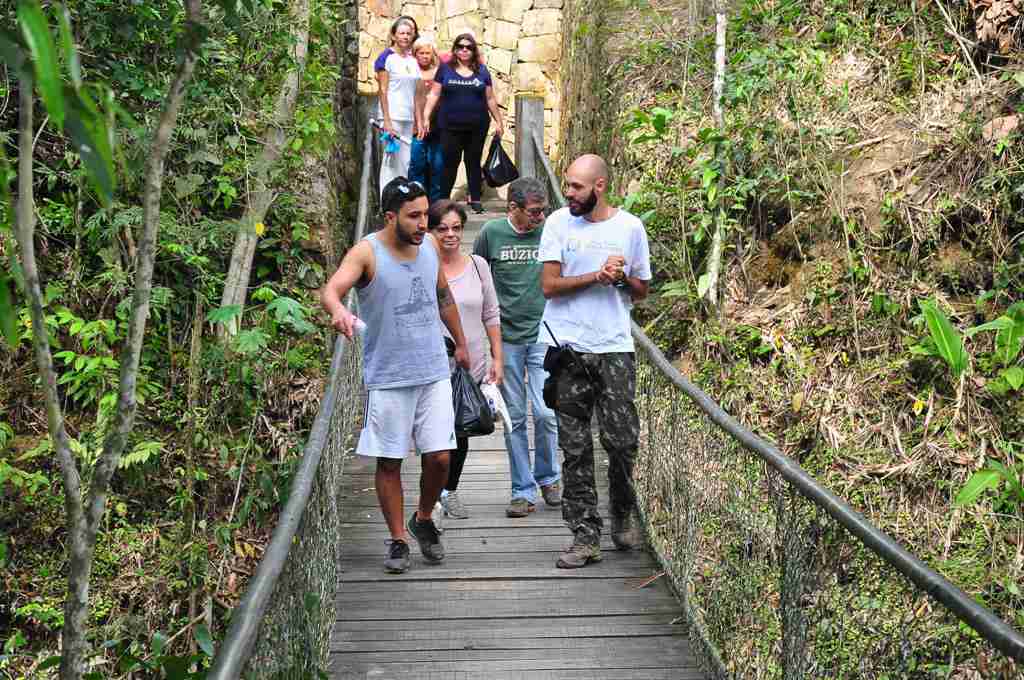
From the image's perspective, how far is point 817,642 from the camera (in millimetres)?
3602

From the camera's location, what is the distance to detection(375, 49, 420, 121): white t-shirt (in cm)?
1007

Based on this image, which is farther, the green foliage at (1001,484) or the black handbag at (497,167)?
the black handbag at (497,167)

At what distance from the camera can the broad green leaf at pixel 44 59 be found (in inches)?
63.2

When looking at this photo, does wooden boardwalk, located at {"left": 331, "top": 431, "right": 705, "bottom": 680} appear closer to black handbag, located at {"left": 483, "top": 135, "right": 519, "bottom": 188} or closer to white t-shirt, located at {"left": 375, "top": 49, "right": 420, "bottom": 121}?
white t-shirt, located at {"left": 375, "top": 49, "right": 420, "bottom": 121}

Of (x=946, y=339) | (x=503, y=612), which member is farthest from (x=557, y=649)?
(x=946, y=339)

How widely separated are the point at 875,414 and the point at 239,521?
13.9 ft

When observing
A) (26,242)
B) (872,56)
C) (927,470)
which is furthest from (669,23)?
(26,242)

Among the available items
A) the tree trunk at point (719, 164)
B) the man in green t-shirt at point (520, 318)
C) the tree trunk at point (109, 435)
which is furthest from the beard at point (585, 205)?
the tree trunk at point (719, 164)

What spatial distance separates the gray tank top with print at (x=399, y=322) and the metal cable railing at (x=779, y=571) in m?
1.14

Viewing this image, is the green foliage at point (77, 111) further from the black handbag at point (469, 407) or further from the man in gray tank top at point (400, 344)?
the black handbag at point (469, 407)

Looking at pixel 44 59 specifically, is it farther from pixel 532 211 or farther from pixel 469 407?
pixel 532 211

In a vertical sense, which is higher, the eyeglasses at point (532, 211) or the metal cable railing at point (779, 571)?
the eyeglasses at point (532, 211)

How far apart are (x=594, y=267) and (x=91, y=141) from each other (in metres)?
3.43

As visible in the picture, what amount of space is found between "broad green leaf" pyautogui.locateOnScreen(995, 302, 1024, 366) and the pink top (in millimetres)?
3165
